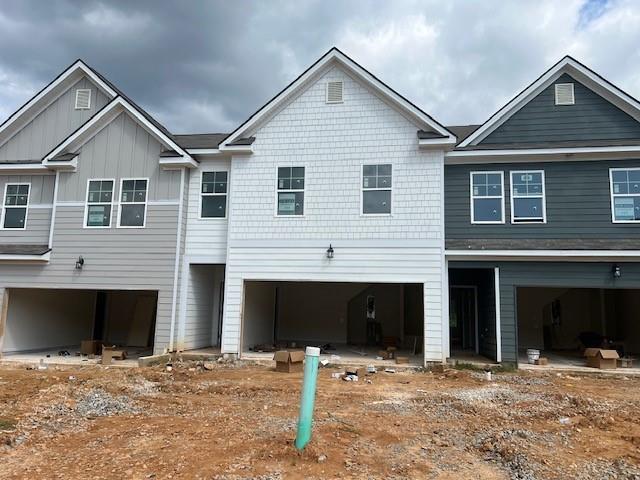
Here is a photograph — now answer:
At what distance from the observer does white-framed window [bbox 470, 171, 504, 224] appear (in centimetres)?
1275

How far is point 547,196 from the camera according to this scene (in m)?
12.5

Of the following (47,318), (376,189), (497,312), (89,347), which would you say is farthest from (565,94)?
(47,318)

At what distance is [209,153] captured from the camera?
1382cm

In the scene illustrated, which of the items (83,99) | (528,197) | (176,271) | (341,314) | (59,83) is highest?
(59,83)

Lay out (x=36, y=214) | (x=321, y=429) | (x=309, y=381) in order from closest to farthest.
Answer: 1. (x=309, y=381)
2. (x=321, y=429)
3. (x=36, y=214)

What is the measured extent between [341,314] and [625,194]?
9.82 metres

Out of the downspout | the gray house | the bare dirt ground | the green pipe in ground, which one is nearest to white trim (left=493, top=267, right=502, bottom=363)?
the gray house

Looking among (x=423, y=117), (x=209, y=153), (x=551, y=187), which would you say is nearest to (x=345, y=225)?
(x=423, y=117)

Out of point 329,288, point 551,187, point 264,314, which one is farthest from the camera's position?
point 329,288

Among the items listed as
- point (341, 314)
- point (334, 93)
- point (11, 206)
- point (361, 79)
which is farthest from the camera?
point (341, 314)

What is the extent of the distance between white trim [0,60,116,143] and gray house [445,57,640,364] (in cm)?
1099

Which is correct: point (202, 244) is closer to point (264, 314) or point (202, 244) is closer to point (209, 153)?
point (209, 153)

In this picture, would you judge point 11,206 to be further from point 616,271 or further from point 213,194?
point 616,271

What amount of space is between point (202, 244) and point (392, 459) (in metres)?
9.78
